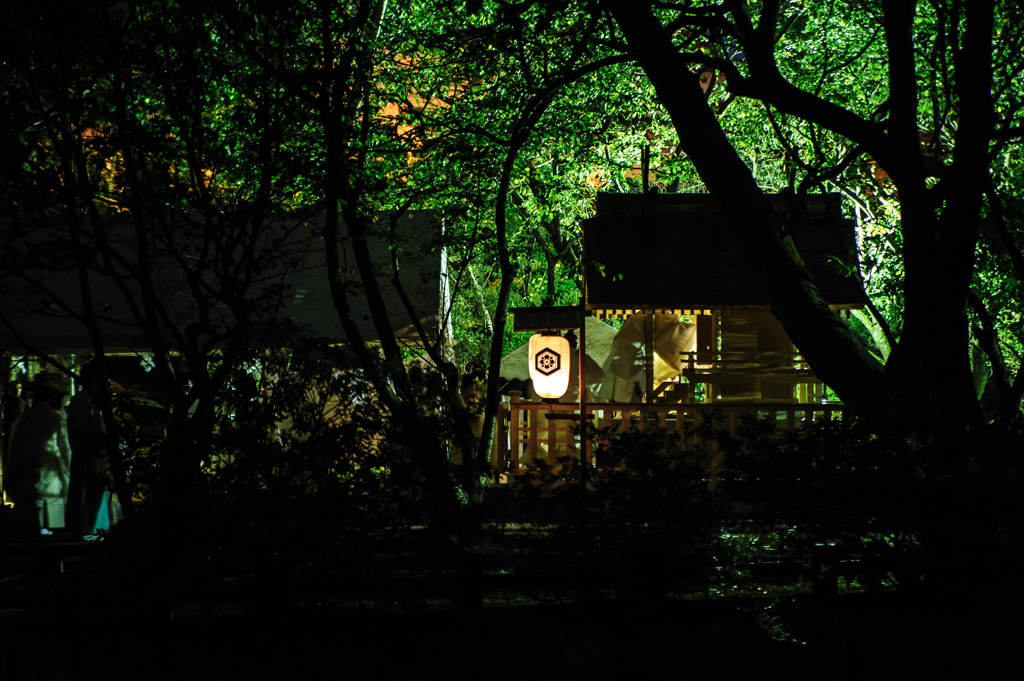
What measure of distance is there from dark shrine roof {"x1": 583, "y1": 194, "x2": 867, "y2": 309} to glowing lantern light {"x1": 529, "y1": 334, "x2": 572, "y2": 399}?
2.32 feet

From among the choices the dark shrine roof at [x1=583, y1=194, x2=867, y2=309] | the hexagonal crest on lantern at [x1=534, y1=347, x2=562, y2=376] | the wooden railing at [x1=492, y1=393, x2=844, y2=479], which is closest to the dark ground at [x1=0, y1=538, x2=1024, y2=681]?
the wooden railing at [x1=492, y1=393, x2=844, y2=479]

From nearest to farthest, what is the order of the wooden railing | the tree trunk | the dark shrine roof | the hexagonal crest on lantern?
the tree trunk < the wooden railing < the dark shrine roof < the hexagonal crest on lantern

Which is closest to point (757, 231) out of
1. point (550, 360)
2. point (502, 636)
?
point (502, 636)

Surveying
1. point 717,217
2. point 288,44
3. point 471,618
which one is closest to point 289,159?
point 288,44

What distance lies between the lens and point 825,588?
390 cm

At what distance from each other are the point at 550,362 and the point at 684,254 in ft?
7.19

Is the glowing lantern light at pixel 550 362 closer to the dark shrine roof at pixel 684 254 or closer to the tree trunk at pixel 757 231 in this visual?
the dark shrine roof at pixel 684 254

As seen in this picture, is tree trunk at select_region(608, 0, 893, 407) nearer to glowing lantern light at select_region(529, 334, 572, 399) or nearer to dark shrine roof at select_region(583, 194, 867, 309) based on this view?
dark shrine roof at select_region(583, 194, 867, 309)

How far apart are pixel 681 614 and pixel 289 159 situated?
13.6 ft

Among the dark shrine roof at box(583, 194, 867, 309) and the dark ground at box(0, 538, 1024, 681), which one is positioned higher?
the dark shrine roof at box(583, 194, 867, 309)

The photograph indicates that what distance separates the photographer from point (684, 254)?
33.0 ft

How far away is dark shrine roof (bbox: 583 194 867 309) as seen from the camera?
9484 millimetres

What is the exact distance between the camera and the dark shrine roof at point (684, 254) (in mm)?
9484

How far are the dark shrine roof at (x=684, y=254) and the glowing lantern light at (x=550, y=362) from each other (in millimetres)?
708
